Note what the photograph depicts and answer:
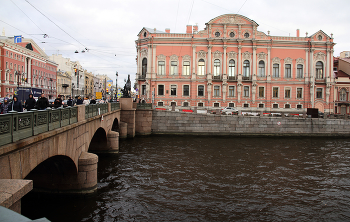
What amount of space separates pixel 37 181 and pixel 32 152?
461 centimetres

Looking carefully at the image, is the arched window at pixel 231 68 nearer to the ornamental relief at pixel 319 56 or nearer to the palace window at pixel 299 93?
the palace window at pixel 299 93

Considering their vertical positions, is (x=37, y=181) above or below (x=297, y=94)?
below

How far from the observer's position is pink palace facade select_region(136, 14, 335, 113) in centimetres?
3750

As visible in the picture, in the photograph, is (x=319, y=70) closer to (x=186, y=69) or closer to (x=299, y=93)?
(x=299, y=93)

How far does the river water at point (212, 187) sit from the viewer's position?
30.0ft

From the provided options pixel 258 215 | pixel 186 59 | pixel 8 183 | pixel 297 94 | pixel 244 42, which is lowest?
pixel 258 215

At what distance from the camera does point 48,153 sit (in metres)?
6.91

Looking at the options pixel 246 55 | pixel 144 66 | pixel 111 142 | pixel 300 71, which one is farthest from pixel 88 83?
pixel 111 142

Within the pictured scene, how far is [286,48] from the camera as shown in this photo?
126 ft

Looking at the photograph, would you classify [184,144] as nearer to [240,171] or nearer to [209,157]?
[209,157]

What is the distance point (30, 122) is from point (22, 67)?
49.7 metres

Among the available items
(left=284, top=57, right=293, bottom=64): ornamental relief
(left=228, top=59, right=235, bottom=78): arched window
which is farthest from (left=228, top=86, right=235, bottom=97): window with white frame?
(left=284, top=57, right=293, bottom=64): ornamental relief

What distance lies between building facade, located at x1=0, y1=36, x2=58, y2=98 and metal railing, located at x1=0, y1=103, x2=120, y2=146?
3006cm

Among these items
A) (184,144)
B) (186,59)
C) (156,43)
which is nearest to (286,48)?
(186,59)
